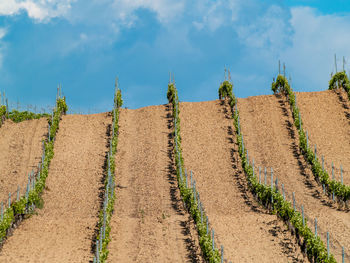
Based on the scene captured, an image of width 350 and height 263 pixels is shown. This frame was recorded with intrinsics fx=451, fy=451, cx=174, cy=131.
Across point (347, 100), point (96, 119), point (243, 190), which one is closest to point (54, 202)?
point (243, 190)

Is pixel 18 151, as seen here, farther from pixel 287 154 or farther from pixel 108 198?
pixel 287 154

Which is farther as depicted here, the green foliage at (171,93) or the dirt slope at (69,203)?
the green foliage at (171,93)

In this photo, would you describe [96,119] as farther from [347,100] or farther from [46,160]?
[347,100]

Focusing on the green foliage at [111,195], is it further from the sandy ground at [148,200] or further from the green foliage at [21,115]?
the green foliage at [21,115]

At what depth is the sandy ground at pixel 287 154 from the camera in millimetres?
25344

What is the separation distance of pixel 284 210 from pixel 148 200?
9113mm

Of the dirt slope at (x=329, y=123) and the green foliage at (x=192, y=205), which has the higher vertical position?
the dirt slope at (x=329, y=123)

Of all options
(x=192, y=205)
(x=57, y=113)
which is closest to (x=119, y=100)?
(x=57, y=113)

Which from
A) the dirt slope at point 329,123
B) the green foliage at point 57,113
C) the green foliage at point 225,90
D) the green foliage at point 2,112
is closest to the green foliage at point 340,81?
the dirt slope at point 329,123

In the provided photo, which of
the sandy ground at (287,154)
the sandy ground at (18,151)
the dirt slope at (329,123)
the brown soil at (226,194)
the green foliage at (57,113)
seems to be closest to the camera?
the brown soil at (226,194)

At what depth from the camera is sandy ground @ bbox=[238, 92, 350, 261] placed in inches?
998

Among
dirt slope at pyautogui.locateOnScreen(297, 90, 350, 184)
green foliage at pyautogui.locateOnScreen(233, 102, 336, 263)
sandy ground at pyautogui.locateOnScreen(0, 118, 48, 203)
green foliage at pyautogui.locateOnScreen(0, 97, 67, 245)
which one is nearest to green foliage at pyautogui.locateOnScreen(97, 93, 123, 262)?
green foliage at pyautogui.locateOnScreen(0, 97, 67, 245)

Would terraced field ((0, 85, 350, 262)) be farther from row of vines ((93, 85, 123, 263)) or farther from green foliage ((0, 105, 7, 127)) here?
green foliage ((0, 105, 7, 127))

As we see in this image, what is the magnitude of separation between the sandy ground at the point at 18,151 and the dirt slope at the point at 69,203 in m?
1.68
